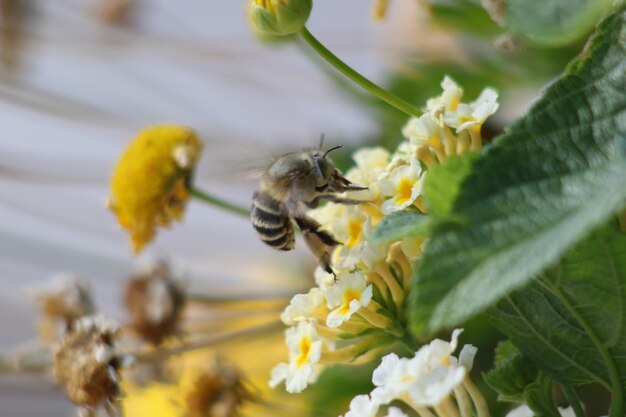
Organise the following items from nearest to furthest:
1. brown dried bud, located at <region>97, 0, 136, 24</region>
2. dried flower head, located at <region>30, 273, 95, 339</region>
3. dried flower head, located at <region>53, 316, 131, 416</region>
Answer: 1. dried flower head, located at <region>53, 316, 131, 416</region>
2. dried flower head, located at <region>30, 273, 95, 339</region>
3. brown dried bud, located at <region>97, 0, 136, 24</region>

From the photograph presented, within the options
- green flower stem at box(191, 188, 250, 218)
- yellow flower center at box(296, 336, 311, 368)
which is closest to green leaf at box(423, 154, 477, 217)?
yellow flower center at box(296, 336, 311, 368)

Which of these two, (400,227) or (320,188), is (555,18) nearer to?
(400,227)

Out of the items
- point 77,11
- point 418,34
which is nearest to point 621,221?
point 418,34

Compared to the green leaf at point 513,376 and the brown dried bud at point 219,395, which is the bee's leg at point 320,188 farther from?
the brown dried bud at point 219,395

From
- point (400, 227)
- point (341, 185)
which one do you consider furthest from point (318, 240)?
point (400, 227)

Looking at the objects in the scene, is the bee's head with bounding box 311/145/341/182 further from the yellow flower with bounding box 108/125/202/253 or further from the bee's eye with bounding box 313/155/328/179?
the yellow flower with bounding box 108/125/202/253

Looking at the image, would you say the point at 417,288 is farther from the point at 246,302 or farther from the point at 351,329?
the point at 246,302
